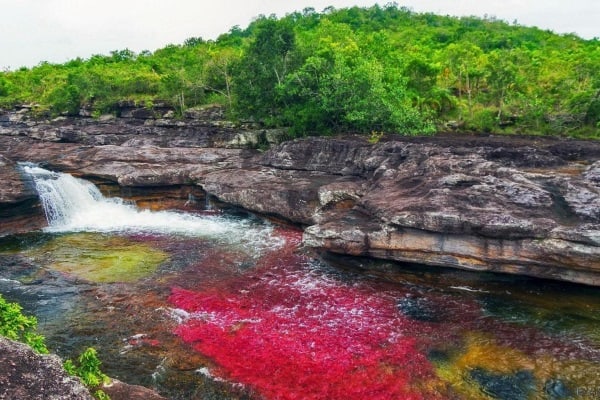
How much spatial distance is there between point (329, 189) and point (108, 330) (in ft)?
35.6

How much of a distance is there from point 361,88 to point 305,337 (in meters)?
16.7

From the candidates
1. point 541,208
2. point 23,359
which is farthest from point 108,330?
point 541,208

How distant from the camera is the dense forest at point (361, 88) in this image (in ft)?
85.3

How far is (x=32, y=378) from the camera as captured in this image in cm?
584

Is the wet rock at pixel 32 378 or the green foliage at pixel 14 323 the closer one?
the wet rock at pixel 32 378

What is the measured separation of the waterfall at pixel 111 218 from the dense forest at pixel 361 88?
27.4 feet

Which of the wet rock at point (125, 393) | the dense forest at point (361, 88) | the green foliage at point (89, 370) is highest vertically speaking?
the dense forest at point (361, 88)

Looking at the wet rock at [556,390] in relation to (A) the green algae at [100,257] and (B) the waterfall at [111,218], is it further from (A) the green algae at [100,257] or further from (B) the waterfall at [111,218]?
(A) the green algae at [100,257]

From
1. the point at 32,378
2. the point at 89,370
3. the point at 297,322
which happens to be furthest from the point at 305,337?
the point at 32,378

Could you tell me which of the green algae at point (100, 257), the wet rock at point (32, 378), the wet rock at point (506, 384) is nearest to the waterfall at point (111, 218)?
the green algae at point (100, 257)

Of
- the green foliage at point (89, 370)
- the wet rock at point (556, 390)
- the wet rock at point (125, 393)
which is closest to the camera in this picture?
the green foliage at point (89, 370)

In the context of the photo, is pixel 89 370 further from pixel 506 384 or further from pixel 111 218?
pixel 111 218

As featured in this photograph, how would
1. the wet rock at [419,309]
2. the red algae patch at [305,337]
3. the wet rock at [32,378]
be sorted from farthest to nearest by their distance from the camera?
the wet rock at [419,309], the red algae patch at [305,337], the wet rock at [32,378]

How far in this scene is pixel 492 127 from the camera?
2791cm
